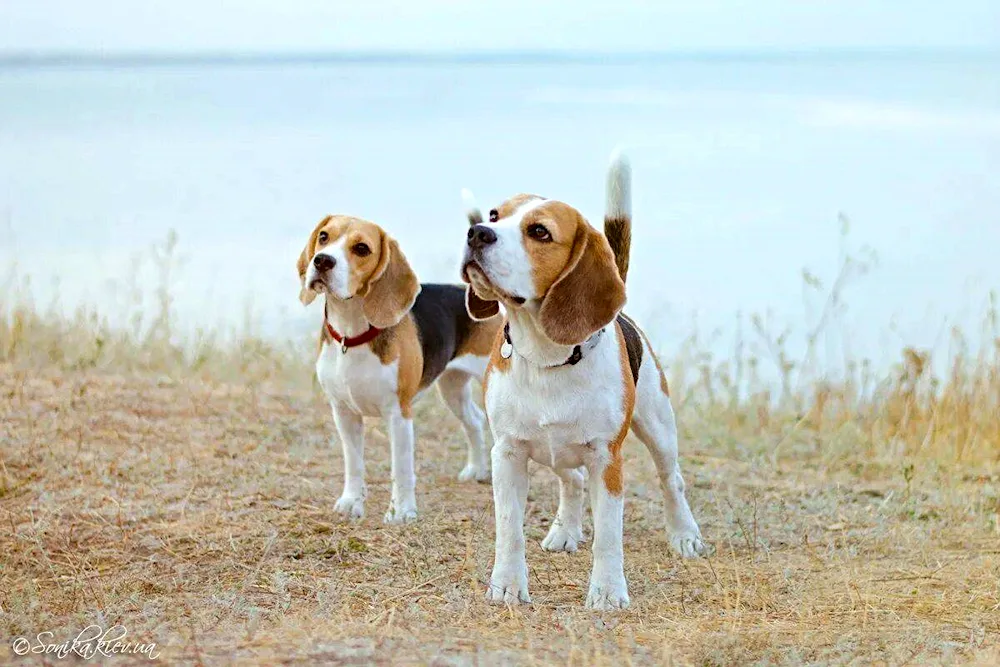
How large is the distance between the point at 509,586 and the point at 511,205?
5.06 ft

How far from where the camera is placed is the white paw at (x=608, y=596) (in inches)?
219

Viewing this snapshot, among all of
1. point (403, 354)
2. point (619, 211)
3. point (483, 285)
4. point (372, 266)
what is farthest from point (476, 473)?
point (483, 285)

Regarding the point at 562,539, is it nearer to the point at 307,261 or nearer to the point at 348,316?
the point at 348,316

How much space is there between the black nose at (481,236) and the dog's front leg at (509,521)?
36.9 inches

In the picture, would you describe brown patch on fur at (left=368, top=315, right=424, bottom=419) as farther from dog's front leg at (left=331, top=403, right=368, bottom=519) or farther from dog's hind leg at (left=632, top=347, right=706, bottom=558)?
dog's hind leg at (left=632, top=347, right=706, bottom=558)

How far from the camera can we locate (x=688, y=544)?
6.77 meters

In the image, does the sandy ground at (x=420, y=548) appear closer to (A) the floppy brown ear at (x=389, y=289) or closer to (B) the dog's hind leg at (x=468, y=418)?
(B) the dog's hind leg at (x=468, y=418)

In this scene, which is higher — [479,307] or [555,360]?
[479,307]

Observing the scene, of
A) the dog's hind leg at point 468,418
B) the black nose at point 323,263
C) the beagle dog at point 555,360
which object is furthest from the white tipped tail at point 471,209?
the dog's hind leg at point 468,418

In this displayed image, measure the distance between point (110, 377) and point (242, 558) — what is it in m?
4.19

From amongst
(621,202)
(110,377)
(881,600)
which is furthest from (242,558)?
(110,377)

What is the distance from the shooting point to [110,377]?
34.0 ft

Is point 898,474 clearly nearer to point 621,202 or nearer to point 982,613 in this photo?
point 982,613

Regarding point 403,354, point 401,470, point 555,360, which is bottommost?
point 401,470
